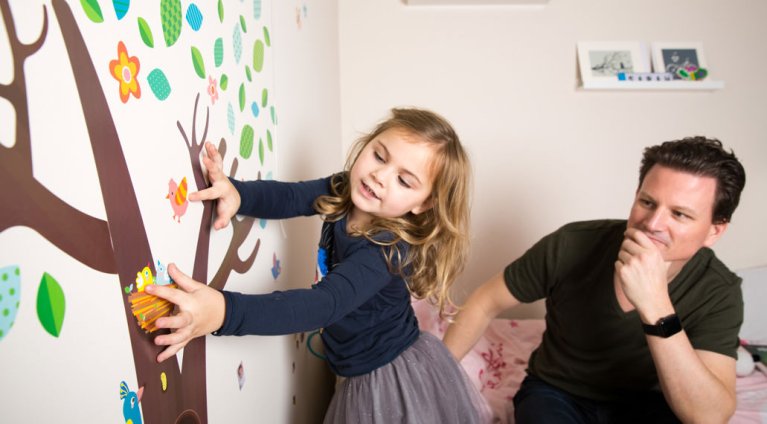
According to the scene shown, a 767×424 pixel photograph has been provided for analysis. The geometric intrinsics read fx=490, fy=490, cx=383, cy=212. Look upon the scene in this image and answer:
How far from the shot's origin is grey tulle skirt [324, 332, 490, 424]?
1093mm

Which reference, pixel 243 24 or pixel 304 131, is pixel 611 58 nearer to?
pixel 304 131

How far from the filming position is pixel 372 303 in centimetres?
110

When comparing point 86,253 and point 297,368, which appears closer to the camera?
point 86,253

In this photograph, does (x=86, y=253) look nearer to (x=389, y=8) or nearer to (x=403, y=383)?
(x=403, y=383)

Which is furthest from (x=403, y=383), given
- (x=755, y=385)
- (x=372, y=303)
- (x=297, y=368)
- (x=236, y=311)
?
(x=755, y=385)

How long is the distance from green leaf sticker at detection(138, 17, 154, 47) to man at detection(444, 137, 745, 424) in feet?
3.49

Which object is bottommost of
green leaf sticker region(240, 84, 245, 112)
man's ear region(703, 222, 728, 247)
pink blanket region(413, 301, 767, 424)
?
pink blanket region(413, 301, 767, 424)

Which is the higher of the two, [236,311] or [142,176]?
[142,176]

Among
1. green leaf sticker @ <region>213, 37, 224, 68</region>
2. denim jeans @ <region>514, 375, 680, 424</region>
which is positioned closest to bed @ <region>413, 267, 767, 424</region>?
denim jeans @ <region>514, 375, 680, 424</region>

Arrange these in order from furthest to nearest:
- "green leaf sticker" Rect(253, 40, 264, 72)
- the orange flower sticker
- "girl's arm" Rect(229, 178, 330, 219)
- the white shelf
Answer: the white shelf → "green leaf sticker" Rect(253, 40, 264, 72) → "girl's arm" Rect(229, 178, 330, 219) → the orange flower sticker

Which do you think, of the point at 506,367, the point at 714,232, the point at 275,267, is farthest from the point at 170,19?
the point at 506,367

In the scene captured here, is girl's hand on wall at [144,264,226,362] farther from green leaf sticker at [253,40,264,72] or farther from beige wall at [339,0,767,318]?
beige wall at [339,0,767,318]

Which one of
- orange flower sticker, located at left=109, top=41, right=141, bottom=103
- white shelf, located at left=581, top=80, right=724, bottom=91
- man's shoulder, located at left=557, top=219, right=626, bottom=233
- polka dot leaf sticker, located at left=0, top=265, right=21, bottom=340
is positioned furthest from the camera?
white shelf, located at left=581, top=80, right=724, bottom=91

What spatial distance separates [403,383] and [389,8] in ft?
5.53
